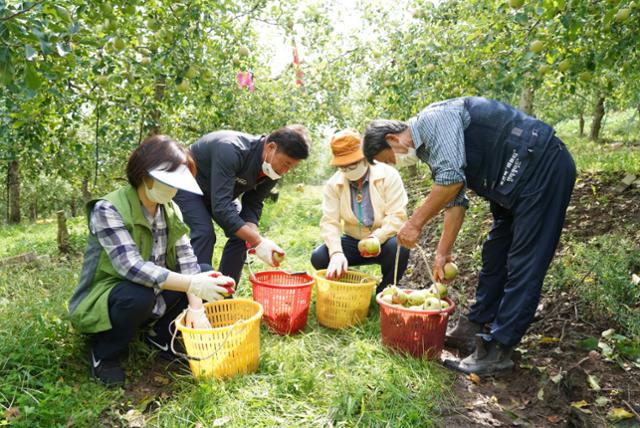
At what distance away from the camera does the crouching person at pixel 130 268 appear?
229 cm

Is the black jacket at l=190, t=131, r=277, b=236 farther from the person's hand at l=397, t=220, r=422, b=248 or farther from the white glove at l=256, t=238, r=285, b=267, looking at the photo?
the person's hand at l=397, t=220, r=422, b=248

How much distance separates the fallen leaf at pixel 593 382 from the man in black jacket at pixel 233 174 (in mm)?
1879

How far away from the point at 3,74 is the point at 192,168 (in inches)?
38.1

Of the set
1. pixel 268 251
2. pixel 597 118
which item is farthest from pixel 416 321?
pixel 597 118

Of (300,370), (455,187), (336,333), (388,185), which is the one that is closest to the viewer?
(455,187)

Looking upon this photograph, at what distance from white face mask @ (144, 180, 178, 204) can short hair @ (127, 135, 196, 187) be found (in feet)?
0.23

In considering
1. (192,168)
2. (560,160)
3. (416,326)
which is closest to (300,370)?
(416,326)

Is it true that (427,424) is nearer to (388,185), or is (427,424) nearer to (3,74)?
(388,185)

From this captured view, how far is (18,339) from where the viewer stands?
2404mm

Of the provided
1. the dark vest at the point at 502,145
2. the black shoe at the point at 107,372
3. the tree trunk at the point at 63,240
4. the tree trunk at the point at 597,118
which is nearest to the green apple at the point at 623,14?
the dark vest at the point at 502,145

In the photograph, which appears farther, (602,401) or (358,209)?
(358,209)

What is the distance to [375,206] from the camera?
3.38m

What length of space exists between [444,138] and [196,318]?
1.62 m

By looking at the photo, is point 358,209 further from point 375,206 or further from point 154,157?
point 154,157
